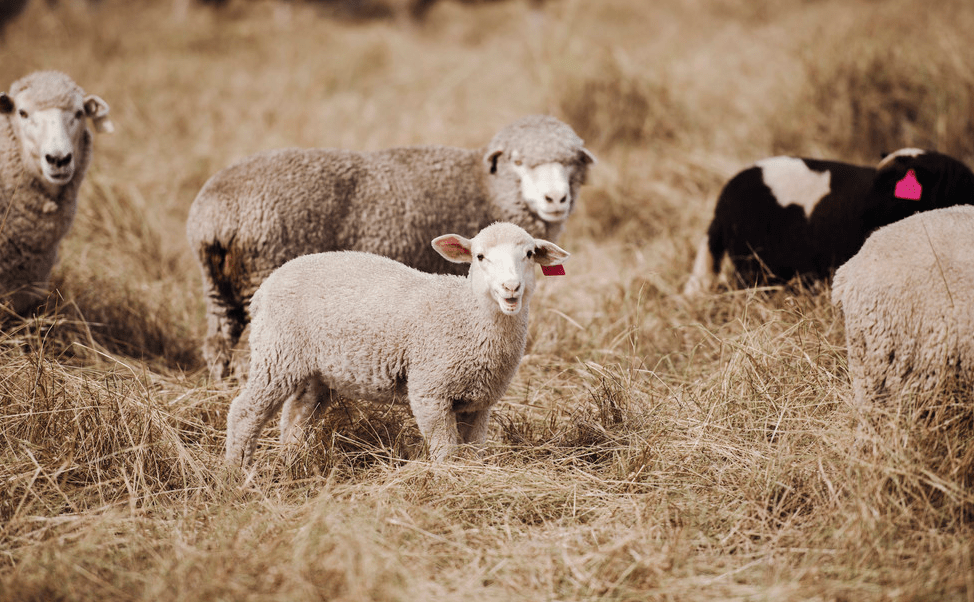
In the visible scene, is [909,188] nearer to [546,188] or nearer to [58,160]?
[546,188]

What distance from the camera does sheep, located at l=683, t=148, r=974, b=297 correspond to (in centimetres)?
354

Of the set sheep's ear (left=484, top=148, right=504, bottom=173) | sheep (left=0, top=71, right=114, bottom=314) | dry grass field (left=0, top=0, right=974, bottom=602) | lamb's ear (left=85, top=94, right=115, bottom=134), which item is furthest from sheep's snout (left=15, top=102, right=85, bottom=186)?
sheep's ear (left=484, top=148, right=504, bottom=173)

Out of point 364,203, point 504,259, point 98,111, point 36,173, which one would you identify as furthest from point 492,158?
point 36,173

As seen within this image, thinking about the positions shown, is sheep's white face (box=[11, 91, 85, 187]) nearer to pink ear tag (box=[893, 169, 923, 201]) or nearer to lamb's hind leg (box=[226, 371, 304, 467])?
lamb's hind leg (box=[226, 371, 304, 467])

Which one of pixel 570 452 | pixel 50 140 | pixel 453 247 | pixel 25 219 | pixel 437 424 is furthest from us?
pixel 25 219

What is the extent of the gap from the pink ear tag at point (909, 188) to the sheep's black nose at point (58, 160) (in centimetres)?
377

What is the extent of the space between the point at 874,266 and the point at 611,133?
482 cm

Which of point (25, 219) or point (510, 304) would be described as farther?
point (25, 219)

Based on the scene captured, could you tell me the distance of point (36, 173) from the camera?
145 inches

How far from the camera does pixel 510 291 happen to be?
8.05ft

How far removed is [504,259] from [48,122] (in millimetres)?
2447

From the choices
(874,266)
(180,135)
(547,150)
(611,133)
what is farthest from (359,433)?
(180,135)

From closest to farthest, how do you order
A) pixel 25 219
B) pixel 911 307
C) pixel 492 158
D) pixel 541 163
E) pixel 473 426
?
pixel 911 307, pixel 473 426, pixel 25 219, pixel 541 163, pixel 492 158

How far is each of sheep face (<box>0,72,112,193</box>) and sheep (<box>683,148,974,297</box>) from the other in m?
3.22
